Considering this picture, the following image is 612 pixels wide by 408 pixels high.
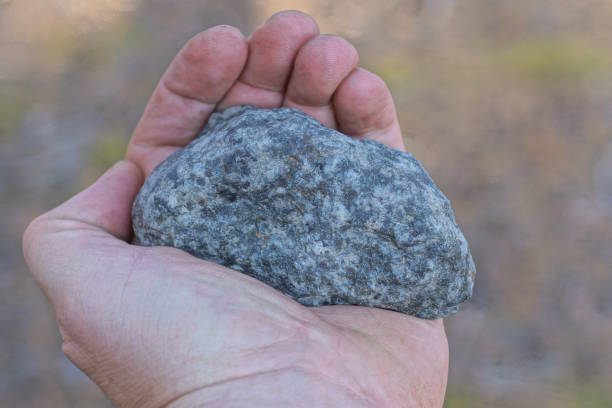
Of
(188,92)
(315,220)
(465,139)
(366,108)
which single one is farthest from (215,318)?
(465,139)

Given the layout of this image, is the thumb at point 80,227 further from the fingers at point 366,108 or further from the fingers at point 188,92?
the fingers at point 366,108

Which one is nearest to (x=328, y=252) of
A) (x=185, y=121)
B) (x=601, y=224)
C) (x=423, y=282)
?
(x=423, y=282)

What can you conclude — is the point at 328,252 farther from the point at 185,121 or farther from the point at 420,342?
the point at 185,121

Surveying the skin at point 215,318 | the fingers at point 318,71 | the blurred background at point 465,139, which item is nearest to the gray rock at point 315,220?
the skin at point 215,318

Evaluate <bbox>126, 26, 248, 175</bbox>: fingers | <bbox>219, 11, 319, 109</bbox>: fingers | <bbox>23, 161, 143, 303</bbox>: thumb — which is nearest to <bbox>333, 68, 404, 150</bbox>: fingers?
<bbox>219, 11, 319, 109</bbox>: fingers

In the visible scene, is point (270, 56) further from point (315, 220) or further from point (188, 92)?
point (315, 220)

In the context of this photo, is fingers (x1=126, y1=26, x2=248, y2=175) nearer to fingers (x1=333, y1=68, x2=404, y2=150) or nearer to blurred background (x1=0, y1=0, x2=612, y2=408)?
fingers (x1=333, y1=68, x2=404, y2=150)
